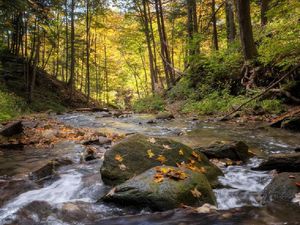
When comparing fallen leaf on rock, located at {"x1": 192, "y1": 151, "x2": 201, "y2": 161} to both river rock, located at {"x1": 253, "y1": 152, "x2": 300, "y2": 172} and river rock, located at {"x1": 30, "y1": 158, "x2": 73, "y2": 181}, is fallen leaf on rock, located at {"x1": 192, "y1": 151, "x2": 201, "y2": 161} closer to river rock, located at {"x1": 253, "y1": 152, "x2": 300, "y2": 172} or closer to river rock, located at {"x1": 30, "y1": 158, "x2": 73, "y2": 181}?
river rock, located at {"x1": 253, "y1": 152, "x2": 300, "y2": 172}

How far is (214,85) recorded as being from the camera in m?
17.2

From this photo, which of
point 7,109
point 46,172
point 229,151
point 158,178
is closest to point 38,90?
point 7,109

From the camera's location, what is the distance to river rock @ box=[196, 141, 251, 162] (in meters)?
6.69

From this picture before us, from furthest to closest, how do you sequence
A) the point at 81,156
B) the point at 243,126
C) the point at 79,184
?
1. the point at 243,126
2. the point at 81,156
3. the point at 79,184

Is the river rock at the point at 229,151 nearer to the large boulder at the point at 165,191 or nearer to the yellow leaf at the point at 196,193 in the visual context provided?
the large boulder at the point at 165,191

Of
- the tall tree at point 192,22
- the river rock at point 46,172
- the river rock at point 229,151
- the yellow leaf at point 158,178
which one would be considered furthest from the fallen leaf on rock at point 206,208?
the tall tree at point 192,22

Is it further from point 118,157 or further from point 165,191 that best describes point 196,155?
point 165,191

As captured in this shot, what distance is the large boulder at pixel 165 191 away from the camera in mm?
4281

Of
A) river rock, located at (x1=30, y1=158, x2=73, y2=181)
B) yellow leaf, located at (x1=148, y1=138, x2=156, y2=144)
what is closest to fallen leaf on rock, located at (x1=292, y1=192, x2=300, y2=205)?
yellow leaf, located at (x1=148, y1=138, x2=156, y2=144)

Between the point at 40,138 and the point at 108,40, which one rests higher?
the point at 108,40

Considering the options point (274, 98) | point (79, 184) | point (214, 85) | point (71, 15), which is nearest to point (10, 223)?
point (79, 184)

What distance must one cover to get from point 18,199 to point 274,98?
377 inches

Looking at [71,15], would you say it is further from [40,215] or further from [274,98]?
[40,215]

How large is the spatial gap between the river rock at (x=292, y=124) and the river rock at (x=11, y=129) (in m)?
7.52
